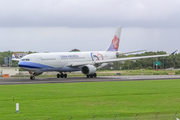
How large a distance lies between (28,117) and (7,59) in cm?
8259

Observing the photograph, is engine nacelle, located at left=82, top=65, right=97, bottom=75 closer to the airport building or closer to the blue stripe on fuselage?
the blue stripe on fuselage

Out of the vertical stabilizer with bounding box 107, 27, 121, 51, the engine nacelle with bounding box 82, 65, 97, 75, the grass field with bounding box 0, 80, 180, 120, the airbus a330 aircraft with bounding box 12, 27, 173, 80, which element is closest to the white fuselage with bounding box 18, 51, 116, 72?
the airbus a330 aircraft with bounding box 12, 27, 173, 80

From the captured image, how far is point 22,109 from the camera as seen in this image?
92.3ft

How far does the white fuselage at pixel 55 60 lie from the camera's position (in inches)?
2515

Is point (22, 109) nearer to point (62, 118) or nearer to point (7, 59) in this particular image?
point (62, 118)

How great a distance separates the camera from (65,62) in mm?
69125

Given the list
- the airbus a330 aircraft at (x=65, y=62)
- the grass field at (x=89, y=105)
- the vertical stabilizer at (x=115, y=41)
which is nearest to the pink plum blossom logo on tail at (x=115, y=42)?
the vertical stabilizer at (x=115, y=41)

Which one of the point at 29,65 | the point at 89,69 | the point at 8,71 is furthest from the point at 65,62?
the point at 8,71

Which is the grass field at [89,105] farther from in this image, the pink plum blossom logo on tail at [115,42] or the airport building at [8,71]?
the airport building at [8,71]

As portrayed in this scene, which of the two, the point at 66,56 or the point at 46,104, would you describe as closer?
the point at 46,104

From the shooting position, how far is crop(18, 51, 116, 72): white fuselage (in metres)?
63.9

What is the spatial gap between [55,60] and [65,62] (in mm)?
2665

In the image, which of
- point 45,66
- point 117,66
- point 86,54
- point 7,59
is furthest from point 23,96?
point 117,66

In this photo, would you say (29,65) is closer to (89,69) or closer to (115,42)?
(89,69)
